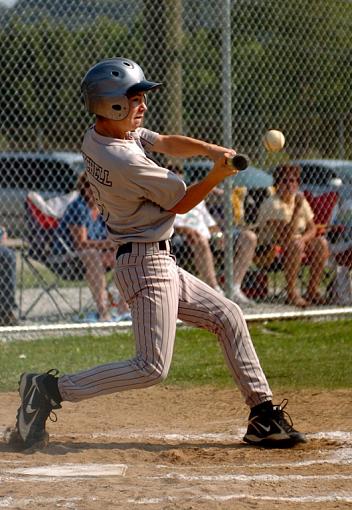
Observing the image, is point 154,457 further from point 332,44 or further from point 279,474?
point 332,44

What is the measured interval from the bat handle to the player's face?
1.46 feet

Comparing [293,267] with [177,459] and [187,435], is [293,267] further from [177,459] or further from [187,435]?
[177,459]

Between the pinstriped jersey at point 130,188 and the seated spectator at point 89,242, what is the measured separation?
158 inches

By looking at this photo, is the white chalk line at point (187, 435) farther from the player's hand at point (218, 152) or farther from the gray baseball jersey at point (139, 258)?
→ the player's hand at point (218, 152)

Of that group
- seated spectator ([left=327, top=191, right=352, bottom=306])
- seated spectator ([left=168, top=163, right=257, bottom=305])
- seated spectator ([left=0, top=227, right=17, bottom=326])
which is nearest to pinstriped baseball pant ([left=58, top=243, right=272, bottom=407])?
seated spectator ([left=0, top=227, right=17, bottom=326])

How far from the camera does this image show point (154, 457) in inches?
182

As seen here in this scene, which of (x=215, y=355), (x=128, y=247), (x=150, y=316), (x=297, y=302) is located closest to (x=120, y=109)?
(x=128, y=247)

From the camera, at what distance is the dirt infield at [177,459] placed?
3746mm

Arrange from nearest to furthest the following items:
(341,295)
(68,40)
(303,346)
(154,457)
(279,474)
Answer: (279,474) → (154,457) → (303,346) → (68,40) → (341,295)

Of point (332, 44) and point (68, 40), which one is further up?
point (332, 44)

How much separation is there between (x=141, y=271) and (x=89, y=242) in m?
4.24

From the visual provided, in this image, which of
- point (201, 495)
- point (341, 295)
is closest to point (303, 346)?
point (341, 295)

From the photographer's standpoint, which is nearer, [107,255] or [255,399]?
[255,399]

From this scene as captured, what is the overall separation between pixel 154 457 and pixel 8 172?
5.08m
